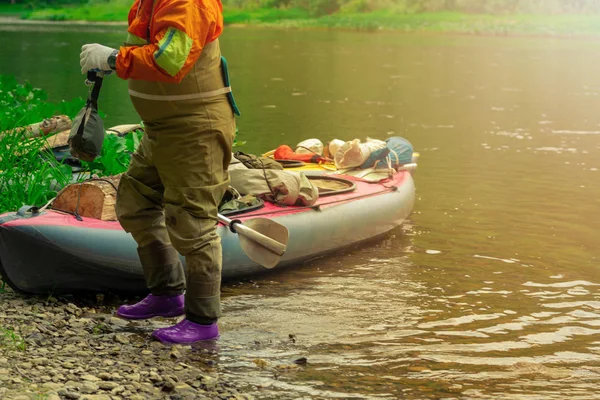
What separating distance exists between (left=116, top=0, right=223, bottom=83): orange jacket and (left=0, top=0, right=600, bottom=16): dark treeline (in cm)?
5104

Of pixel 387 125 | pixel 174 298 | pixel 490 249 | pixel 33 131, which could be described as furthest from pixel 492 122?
pixel 174 298

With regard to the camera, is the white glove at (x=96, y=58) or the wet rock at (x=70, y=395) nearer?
the wet rock at (x=70, y=395)

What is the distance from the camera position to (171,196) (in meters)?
4.32

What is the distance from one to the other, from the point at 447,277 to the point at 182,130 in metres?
2.71

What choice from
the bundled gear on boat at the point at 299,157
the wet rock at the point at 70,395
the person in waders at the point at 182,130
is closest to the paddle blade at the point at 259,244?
the person in waders at the point at 182,130

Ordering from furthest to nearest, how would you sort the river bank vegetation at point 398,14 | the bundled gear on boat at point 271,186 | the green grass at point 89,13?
the green grass at point 89,13 → the river bank vegetation at point 398,14 → the bundled gear on boat at point 271,186

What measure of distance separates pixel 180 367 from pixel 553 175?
24.2 feet

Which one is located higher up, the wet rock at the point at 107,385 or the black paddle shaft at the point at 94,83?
the black paddle shaft at the point at 94,83

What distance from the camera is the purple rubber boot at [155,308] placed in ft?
15.8

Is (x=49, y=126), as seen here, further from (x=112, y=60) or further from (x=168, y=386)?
(x=168, y=386)

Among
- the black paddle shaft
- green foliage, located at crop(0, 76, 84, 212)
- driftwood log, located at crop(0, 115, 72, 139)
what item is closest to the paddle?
the black paddle shaft

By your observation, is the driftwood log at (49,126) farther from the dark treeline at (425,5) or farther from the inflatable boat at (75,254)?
the dark treeline at (425,5)

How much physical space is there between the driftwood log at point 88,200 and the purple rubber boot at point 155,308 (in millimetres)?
678

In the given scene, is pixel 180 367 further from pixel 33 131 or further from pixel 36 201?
pixel 33 131
